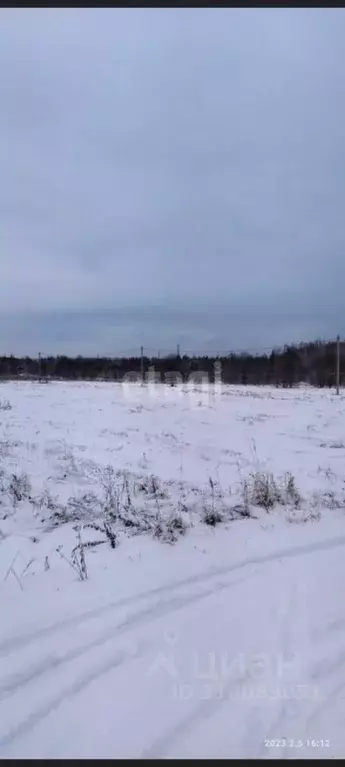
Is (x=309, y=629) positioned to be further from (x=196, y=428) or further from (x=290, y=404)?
(x=290, y=404)

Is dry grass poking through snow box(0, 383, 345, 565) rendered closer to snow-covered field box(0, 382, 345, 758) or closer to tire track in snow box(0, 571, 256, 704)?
snow-covered field box(0, 382, 345, 758)

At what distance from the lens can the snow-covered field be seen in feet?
6.55

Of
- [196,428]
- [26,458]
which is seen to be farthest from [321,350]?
[26,458]

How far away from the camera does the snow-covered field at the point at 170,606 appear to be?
1997 mm

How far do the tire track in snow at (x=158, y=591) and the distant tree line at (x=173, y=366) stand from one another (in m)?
5.94

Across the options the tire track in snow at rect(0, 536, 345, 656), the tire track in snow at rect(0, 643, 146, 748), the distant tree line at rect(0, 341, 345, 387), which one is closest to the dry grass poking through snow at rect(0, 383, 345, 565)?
the tire track in snow at rect(0, 536, 345, 656)

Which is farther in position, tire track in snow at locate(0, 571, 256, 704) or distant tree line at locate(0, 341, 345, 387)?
distant tree line at locate(0, 341, 345, 387)

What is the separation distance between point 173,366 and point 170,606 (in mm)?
8113

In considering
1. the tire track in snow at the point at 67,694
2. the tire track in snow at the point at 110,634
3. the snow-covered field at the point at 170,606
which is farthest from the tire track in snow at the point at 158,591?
the tire track in snow at the point at 67,694

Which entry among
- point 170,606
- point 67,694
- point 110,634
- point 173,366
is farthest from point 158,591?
point 173,366

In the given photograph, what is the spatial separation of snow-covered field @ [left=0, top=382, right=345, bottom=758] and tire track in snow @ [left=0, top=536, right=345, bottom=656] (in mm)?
13

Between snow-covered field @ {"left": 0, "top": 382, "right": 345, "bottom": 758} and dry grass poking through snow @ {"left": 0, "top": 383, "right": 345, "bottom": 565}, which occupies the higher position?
dry grass poking through snow @ {"left": 0, "top": 383, "right": 345, "bottom": 565}

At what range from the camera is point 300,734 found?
77.9 inches

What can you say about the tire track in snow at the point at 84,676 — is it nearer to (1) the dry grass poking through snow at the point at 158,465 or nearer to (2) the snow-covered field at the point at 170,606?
(2) the snow-covered field at the point at 170,606
